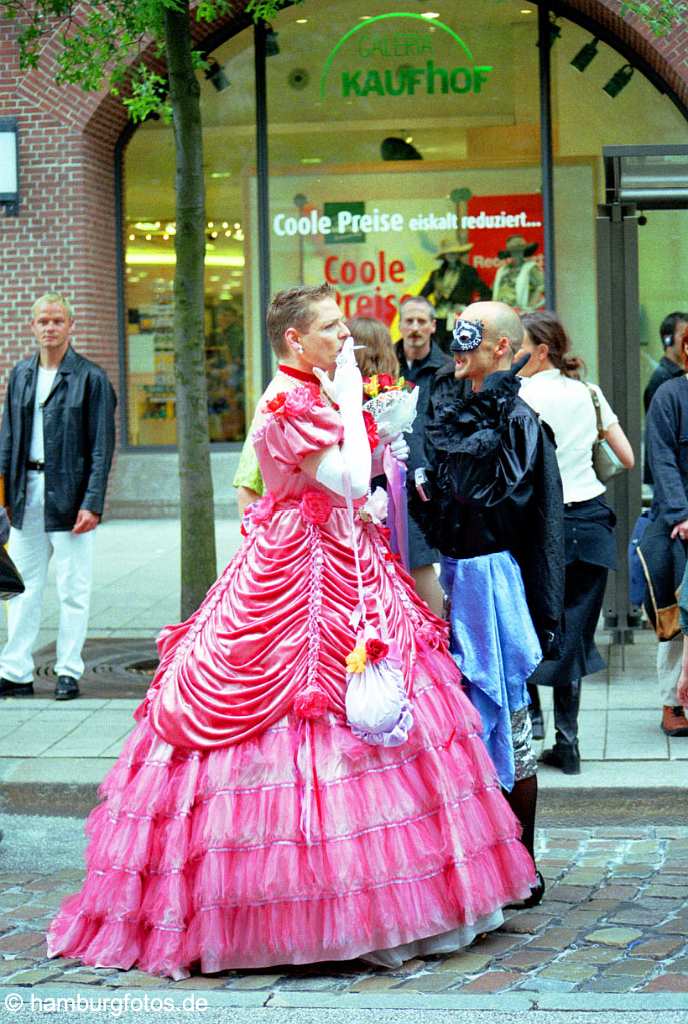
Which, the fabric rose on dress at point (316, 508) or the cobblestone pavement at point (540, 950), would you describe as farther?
the fabric rose on dress at point (316, 508)

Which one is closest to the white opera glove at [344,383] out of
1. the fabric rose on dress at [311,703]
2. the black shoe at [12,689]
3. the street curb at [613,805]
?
the fabric rose on dress at [311,703]

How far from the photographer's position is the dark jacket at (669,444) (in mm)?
7133

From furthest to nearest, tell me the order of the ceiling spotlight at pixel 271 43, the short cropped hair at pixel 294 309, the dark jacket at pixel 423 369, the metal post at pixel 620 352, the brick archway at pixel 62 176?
the ceiling spotlight at pixel 271 43, the brick archway at pixel 62 176, the metal post at pixel 620 352, the dark jacket at pixel 423 369, the short cropped hair at pixel 294 309

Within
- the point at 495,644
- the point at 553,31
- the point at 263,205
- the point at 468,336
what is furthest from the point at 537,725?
the point at 553,31

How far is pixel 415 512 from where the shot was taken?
5109 millimetres

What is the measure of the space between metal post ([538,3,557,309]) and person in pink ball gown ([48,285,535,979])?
34.2 ft

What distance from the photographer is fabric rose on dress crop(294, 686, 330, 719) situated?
446 cm

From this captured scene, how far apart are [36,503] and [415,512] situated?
359 cm

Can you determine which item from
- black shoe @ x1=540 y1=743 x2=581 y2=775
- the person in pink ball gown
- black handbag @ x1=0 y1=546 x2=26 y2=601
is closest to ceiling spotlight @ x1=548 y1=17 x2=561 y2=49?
black shoe @ x1=540 y1=743 x2=581 y2=775

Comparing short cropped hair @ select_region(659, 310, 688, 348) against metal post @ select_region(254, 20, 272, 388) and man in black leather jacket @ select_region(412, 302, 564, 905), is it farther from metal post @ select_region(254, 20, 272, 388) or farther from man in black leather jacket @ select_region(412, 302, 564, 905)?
metal post @ select_region(254, 20, 272, 388)

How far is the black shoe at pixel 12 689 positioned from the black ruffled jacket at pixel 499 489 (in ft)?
12.5

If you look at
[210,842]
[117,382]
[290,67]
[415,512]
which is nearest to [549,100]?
[290,67]

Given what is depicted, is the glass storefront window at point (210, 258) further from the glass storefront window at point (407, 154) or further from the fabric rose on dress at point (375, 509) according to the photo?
the fabric rose on dress at point (375, 509)

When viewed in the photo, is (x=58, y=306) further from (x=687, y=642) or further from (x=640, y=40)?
(x=640, y=40)
